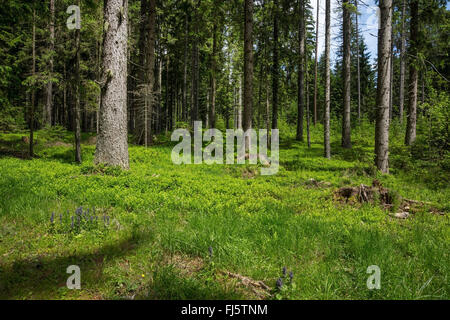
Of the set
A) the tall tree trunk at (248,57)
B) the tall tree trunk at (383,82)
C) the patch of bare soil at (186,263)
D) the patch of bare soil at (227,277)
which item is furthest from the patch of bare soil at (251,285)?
the tall tree trunk at (248,57)

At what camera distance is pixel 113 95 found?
768 centimetres

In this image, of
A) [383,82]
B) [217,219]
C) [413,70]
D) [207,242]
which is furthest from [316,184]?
[413,70]

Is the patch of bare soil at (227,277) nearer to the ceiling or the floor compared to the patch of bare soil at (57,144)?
nearer to the floor

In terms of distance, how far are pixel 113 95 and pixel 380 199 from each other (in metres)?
8.37

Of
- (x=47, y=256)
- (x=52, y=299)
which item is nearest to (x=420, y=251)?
(x=52, y=299)

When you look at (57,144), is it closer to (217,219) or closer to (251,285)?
(217,219)

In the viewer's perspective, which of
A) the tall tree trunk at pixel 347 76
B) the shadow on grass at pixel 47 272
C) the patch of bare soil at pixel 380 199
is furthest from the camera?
the tall tree trunk at pixel 347 76

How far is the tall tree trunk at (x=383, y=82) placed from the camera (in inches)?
312

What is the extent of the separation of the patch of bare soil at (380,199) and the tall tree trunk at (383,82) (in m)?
2.87

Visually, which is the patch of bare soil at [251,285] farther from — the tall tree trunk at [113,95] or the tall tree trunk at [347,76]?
the tall tree trunk at [347,76]

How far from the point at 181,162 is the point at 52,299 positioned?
346 inches

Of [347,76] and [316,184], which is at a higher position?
[347,76]

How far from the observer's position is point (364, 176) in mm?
8781

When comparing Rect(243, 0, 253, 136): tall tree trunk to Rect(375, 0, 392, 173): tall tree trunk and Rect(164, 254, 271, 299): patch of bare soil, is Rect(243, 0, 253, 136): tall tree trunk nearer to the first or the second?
Rect(375, 0, 392, 173): tall tree trunk
